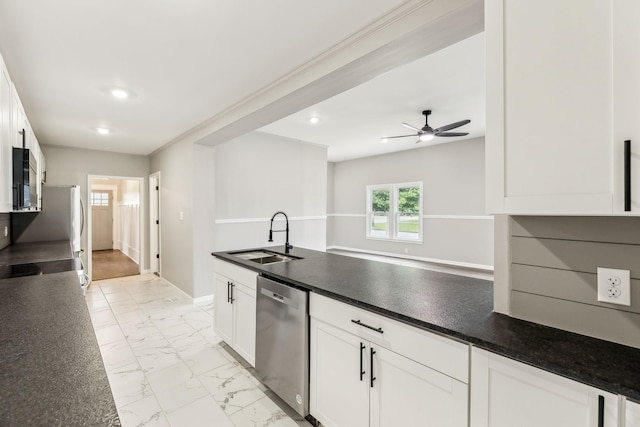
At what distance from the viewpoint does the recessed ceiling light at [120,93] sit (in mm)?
2792

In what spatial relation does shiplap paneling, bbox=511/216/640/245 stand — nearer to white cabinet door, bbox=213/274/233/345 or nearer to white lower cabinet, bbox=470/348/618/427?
white lower cabinet, bbox=470/348/618/427

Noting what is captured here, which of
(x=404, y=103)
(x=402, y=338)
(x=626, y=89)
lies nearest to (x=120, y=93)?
(x=404, y=103)

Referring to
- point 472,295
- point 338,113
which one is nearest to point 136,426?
point 472,295

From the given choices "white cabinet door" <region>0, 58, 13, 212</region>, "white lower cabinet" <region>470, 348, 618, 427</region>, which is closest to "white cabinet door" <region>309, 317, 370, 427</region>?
"white lower cabinet" <region>470, 348, 618, 427</region>

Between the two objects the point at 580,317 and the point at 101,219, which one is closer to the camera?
the point at 580,317

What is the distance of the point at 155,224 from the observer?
5.69 m

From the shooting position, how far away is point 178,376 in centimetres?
239

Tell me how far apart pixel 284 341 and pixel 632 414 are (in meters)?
1.61

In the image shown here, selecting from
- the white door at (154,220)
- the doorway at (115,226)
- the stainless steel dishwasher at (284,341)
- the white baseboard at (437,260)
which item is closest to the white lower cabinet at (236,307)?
the stainless steel dishwasher at (284,341)

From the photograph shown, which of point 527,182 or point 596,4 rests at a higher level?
point 596,4

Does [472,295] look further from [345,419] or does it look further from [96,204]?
[96,204]

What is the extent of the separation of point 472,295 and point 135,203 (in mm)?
7405

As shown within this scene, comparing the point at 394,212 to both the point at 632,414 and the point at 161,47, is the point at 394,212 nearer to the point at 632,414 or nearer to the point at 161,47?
the point at 161,47

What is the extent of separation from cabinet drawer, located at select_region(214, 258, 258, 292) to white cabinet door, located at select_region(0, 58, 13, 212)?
1481 millimetres
